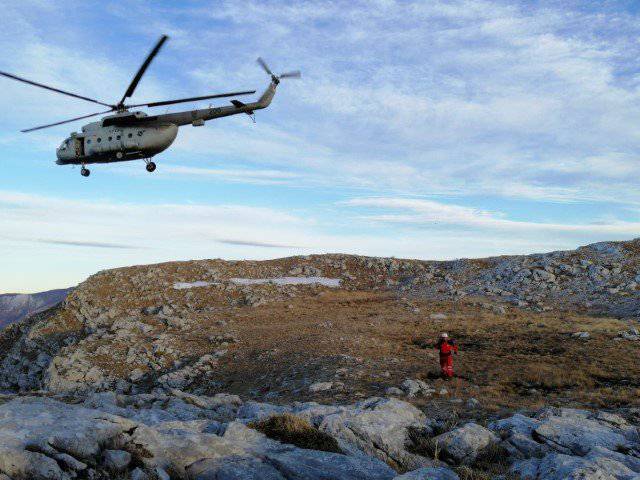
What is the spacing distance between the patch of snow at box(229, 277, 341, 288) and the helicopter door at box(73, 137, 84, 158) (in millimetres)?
20807

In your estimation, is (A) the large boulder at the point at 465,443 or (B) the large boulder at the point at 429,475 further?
(A) the large boulder at the point at 465,443

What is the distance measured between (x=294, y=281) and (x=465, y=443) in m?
34.7

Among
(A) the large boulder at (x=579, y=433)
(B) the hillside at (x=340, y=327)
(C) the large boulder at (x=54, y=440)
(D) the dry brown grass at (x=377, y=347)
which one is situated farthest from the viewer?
(B) the hillside at (x=340, y=327)

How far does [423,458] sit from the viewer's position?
396 inches

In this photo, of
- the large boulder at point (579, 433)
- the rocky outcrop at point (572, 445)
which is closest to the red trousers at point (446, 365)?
the rocky outcrop at point (572, 445)

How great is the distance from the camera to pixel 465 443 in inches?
397

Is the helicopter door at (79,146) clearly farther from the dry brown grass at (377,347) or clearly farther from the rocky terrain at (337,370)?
the dry brown grass at (377,347)

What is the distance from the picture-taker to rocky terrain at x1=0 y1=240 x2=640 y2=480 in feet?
27.3

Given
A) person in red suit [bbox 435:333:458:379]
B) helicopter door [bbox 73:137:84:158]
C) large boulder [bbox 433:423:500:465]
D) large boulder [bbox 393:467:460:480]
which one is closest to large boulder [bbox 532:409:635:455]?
large boulder [bbox 433:423:500:465]

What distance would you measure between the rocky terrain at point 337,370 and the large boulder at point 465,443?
5 cm

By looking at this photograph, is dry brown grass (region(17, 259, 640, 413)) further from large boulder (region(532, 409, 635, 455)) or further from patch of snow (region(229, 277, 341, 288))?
large boulder (region(532, 409, 635, 455))

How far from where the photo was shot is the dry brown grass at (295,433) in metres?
9.32

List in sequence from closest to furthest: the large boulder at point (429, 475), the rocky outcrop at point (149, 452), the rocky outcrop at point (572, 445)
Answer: the large boulder at point (429, 475) < the rocky outcrop at point (149, 452) < the rocky outcrop at point (572, 445)

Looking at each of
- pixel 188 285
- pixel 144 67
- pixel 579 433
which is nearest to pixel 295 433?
pixel 579 433
